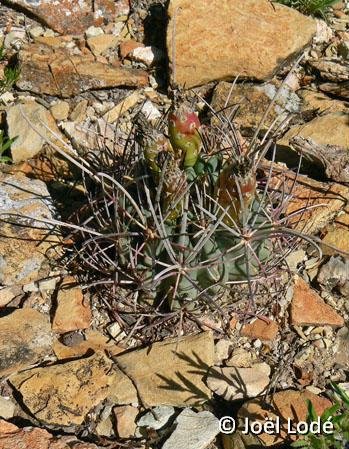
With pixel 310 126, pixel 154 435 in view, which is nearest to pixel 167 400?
pixel 154 435

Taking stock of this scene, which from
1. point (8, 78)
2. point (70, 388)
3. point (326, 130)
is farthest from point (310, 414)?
point (8, 78)

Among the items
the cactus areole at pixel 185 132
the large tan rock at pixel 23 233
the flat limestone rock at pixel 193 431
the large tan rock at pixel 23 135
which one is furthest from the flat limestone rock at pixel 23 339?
the large tan rock at pixel 23 135

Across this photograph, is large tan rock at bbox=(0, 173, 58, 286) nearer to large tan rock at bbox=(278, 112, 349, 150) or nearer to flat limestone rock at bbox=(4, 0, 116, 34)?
large tan rock at bbox=(278, 112, 349, 150)

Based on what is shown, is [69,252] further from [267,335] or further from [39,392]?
[267,335]

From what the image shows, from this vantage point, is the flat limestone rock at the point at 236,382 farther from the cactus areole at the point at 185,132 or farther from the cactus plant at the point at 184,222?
the cactus areole at the point at 185,132

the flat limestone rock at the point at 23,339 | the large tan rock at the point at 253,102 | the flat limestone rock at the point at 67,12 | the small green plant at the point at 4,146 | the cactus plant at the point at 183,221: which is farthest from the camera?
the flat limestone rock at the point at 67,12

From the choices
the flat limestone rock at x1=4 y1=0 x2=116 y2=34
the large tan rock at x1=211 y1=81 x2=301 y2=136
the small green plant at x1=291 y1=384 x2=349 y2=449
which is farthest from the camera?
the flat limestone rock at x1=4 y1=0 x2=116 y2=34

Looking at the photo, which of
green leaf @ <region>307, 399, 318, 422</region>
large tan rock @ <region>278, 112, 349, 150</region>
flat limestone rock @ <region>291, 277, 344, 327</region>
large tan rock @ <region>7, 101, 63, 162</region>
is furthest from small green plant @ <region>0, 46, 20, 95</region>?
green leaf @ <region>307, 399, 318, 422</region>

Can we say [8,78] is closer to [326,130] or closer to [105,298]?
[105,298]
